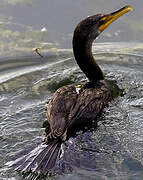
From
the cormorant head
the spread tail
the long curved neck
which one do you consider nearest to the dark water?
the spread tail

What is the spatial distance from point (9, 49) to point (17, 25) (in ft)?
3.27

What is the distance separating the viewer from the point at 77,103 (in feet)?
18.3

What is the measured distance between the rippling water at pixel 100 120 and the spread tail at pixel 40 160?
0.47ft

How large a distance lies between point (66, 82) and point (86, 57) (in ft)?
2.84

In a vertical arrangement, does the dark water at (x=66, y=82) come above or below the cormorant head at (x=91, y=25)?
below

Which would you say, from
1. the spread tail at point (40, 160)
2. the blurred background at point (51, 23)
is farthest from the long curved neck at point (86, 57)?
the blurred background at point (51, 23)

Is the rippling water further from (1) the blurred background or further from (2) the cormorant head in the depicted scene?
(2) the cormorant head

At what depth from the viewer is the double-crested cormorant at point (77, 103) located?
15.8ft

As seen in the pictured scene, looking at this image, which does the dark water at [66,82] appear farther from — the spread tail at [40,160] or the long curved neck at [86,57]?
the long curved neck at [86,57]

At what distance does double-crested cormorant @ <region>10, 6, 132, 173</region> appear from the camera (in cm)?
482

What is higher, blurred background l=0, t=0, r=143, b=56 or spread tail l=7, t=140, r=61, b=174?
blurred background l=0, t=0, r=143, b=56

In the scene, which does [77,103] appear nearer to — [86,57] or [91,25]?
[86,57]

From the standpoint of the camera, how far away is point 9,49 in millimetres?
8609

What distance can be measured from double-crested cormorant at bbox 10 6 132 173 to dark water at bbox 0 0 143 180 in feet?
0.64
